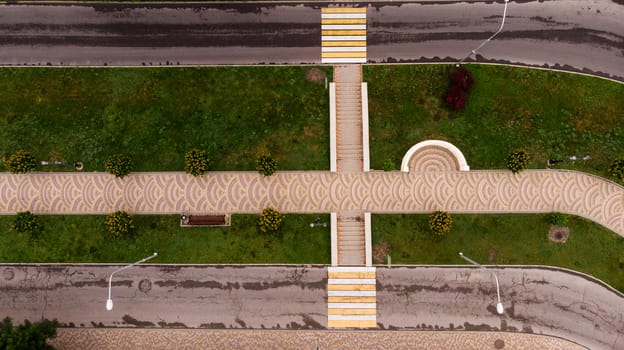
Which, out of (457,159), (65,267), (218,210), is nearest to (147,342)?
(65,267)

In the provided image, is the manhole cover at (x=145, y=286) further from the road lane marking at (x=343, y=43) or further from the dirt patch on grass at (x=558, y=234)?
the dirt patch on grass at (x=558, y=234)

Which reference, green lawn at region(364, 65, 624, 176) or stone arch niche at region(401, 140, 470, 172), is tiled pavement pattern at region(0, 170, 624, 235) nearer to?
stone arch niche at region(401, 140, 470, 172)

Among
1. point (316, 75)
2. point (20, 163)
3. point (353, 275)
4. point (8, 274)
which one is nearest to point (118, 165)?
point (20, 163)

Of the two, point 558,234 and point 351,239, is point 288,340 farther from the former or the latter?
point 558,234

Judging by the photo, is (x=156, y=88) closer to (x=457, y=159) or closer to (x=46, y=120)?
(x=46, y=120)

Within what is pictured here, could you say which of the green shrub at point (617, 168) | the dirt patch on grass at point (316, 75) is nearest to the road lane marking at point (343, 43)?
the dirt patch on grass at point (316, 75)

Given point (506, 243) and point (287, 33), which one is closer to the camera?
point (506, 243)
